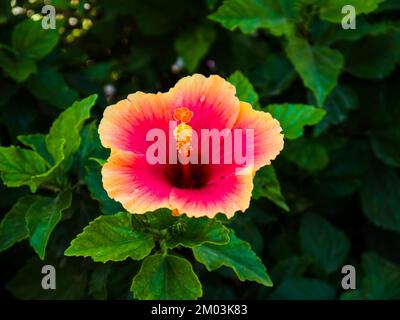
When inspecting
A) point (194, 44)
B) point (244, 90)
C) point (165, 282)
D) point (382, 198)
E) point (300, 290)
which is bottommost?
point (300, 290)

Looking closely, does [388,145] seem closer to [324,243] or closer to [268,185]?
[324,243]

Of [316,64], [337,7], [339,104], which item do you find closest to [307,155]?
[339,104]

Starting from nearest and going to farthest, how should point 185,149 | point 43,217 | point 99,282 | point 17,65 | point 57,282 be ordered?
point 185,149
point 43,217
point 99,282
point 57,282
point 17,65

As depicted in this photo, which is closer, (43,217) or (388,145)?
(43,217)

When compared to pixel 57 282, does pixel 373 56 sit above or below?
above

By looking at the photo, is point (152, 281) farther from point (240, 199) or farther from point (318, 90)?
point (318, 90)

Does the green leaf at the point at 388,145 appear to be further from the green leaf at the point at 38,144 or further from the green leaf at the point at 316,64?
the green leaf at the point at 38,144
